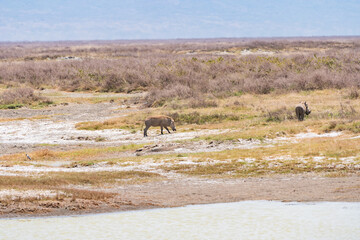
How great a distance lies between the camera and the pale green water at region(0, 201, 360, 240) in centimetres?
1410

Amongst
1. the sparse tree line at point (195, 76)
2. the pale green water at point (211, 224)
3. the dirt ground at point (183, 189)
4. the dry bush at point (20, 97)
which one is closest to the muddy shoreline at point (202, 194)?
the dirt ground at point (183, 189)

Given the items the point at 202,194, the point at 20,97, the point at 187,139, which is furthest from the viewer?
the point at 20,97

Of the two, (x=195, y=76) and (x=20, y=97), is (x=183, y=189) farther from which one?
(x=195, y=76)

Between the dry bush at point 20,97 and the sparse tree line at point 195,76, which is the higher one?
the sparse tree line at point 195,76

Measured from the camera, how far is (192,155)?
2483cm

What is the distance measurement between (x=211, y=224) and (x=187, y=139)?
602 inches

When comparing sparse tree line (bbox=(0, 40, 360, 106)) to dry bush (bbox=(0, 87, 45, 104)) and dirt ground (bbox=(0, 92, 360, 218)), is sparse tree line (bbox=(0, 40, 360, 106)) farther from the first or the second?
dirt ground (bbox=(0, 92, 360, 218))

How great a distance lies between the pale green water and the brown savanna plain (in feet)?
2.64

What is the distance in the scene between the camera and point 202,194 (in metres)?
18.0

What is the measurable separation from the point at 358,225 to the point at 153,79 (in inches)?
1859

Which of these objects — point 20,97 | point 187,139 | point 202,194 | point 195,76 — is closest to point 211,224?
point 202,194

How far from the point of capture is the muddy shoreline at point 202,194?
16373 mm

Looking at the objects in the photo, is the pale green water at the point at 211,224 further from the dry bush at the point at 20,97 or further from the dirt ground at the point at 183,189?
the dry bush at the point at 20,97

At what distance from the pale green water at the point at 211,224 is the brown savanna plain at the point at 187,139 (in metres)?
0.80
